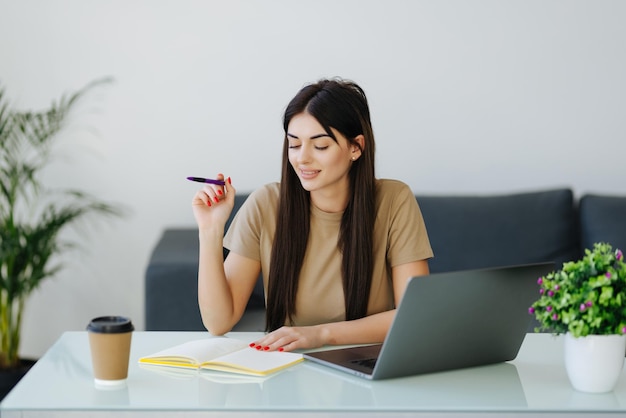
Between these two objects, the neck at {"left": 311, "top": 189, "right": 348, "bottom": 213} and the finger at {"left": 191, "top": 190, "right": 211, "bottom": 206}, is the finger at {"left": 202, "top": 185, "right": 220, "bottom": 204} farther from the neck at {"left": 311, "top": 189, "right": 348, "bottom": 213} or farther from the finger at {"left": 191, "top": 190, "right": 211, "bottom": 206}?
the neck at {"left": 311, "top": 189, "right": 348, "bottom": 213}

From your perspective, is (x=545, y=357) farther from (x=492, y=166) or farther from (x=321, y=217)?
(x=492, y=166)

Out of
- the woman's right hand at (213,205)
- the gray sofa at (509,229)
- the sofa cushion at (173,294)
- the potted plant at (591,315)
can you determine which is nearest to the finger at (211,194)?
the woman's right hand at (213,205)

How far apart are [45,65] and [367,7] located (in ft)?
4.27

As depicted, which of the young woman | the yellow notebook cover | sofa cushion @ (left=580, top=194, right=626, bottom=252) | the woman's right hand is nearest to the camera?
the yellow notebook cover

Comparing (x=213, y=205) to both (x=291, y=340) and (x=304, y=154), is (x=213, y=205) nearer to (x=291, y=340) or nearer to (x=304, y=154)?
(x=304, y=154)

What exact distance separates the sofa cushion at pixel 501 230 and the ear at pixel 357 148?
116cm

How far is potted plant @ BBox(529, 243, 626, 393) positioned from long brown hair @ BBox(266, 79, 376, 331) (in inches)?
27.2

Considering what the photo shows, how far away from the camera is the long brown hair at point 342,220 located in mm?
2131

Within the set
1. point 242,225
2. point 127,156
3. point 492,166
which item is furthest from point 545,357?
point 127,156

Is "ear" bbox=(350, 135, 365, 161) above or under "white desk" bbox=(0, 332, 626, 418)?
above

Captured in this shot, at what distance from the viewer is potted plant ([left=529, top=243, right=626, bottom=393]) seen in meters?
1.45

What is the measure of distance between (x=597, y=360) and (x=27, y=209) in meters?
2.70

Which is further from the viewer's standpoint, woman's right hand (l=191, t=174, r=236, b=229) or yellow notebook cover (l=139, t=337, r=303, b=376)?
woman's right hand (l=191, t=174, r=236, b=229)

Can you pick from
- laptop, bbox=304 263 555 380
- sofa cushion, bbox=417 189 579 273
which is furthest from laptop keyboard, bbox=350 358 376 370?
sofa cushion, bbox=417 189 579 273
